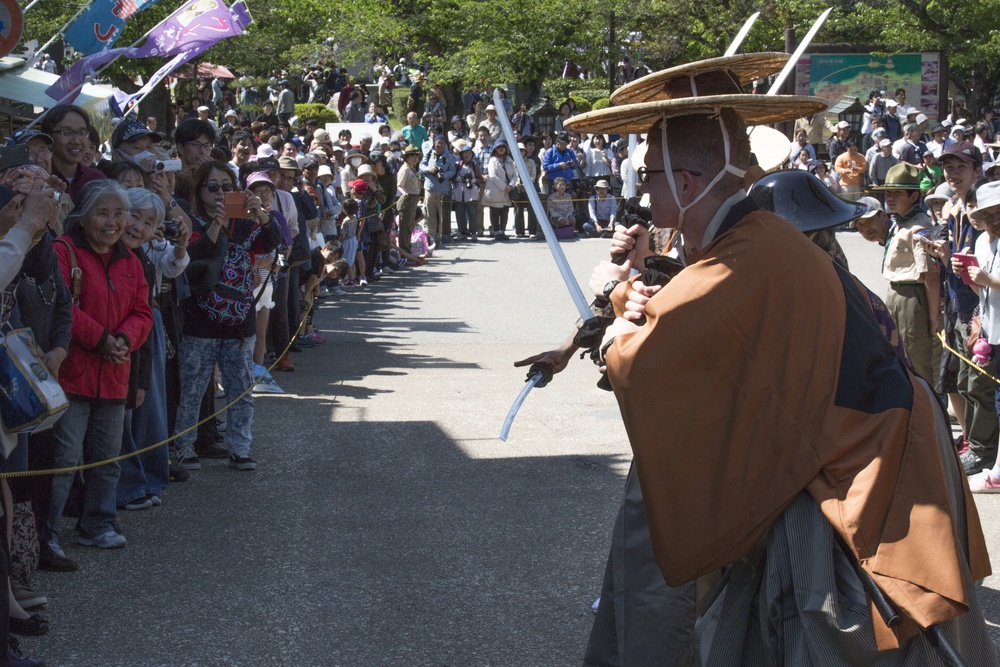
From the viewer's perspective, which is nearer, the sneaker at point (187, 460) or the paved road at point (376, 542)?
the paved road at point (376, 542)

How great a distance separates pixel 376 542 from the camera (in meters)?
5.68

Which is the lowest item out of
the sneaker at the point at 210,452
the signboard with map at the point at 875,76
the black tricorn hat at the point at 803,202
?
the sneaker at the point at 210,452

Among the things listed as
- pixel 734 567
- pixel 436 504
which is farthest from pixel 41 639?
pixel 734 567

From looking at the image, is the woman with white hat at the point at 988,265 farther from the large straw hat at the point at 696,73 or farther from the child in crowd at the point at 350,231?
the child in crowd at the point at 350,231

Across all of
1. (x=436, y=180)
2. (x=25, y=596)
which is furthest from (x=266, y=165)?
(x=436, y=180)

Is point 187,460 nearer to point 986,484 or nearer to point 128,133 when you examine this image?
point 128,133

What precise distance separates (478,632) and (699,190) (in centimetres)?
229

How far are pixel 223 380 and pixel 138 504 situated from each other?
1.00 metres

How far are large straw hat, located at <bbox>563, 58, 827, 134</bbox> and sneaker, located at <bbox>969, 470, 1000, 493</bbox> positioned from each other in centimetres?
395

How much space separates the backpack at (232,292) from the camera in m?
6.65

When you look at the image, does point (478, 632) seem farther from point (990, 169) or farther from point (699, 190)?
point (990, 169)

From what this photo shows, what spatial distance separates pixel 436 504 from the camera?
6297 mm

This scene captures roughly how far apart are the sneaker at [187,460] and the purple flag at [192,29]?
399 cm

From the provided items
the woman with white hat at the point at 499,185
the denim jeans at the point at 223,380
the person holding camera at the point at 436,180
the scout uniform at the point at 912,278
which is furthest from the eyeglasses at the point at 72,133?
the woman with white hat at the point at 499,185
